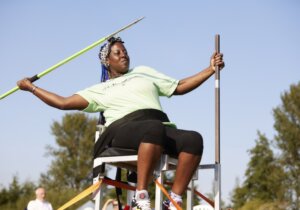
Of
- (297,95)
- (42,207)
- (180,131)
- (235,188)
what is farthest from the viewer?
(297,95)

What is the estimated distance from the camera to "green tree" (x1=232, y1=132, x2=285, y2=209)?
88.5 ft

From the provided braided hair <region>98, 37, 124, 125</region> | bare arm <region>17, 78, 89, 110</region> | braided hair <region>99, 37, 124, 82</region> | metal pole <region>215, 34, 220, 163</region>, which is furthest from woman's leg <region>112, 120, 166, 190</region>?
braided hair <region>99, 37, 124, 82</region>

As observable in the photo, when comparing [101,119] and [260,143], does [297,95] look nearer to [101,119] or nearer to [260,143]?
[260,143]

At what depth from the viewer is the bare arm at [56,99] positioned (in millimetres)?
4250

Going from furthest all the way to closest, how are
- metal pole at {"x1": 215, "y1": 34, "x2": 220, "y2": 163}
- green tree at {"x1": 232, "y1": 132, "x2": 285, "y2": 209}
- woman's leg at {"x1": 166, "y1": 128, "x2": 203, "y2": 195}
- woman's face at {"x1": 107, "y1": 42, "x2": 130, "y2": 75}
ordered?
green tree at {"x1": 232, "y1": 132, "x2": 285, "y2": 209}, woman's face at {"x1": 107, "y1": 42, "x2": 130, "y2": 75}, metal pole at {"x1": 215, "y1": 34, "x2": 220, "y2": 163}, woman's leg at {"x1": 166, "y1": 128, "x2": 203, "y2": 195}

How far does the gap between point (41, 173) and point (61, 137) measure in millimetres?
3117

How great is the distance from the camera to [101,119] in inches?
186

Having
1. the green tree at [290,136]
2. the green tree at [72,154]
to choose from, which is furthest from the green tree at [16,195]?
the green tree at [290,136]

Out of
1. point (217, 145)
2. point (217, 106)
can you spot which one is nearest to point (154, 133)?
point (217, 145)

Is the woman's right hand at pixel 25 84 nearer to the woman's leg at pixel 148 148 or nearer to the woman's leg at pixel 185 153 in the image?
the woman's leg at pixel 148 148

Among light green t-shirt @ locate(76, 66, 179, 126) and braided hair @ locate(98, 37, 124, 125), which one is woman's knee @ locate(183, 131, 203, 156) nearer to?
light green t-shirt @ locate(76, 66, 179, 126)

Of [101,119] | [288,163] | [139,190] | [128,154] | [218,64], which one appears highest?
[288,163]

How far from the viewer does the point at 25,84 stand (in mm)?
4383

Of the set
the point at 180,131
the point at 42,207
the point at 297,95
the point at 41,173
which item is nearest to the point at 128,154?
the point at 180,131
